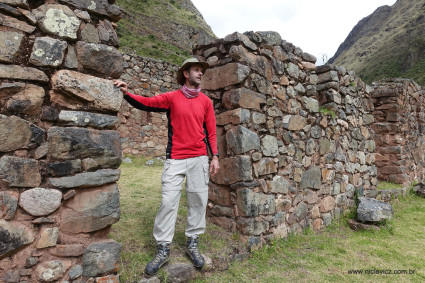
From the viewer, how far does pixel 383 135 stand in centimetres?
713

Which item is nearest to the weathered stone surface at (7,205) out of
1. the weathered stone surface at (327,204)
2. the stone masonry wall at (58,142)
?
the stone masonry wall at (58,142)

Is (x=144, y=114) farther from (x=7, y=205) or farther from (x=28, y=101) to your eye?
(x=7, y=205)

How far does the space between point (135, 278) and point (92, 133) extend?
1.17 metres

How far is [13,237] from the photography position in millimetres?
1521

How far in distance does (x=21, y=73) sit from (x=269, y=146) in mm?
2636

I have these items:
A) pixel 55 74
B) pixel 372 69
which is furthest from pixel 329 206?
pixel 372 69

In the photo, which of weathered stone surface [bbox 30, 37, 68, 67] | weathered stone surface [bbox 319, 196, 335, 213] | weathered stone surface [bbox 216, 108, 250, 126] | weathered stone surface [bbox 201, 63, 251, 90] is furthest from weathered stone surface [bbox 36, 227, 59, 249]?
weathered stone surface [bbox 319, 196, 335, 213]

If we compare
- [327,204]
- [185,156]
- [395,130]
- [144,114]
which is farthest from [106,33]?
[395,130]

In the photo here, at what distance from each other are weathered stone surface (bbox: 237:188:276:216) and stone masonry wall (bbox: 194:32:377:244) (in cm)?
1

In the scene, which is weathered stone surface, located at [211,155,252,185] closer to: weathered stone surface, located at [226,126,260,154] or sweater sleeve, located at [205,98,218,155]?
weathered stone surface, located at [226,126,260,154]

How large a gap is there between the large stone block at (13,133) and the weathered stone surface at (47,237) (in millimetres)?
535

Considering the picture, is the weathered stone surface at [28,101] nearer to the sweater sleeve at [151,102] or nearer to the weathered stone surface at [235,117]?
the sweater sleeve at [151,102]

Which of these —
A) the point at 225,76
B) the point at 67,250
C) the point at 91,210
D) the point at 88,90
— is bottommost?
the point at 67,250

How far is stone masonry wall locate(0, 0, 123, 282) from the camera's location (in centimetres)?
154
